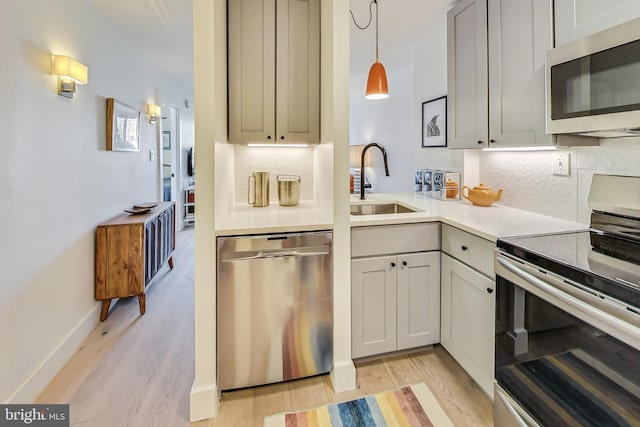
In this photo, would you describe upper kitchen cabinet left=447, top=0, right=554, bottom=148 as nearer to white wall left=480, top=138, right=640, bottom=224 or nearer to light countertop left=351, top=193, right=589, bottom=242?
white wall left=480, top=138, right=640, bottom=224

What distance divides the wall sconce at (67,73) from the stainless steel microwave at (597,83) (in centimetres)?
256

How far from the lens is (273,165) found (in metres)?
2.27

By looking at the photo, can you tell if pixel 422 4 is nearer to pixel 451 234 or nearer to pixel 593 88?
pixel 593 88

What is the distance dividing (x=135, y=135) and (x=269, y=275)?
2.59 meters

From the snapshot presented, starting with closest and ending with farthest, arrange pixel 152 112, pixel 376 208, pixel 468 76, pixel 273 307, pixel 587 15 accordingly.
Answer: pixel 587 15, pixel 273 307, pixel 468 76, pixel 376 208, pixel 152 112

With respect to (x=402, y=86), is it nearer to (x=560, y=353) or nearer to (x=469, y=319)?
(x=469, y=319)

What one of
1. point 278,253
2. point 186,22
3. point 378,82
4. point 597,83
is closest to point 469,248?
point 597,83

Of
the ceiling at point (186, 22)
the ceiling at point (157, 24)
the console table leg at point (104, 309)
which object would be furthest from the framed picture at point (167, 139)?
the console table leg at point (104, 309)

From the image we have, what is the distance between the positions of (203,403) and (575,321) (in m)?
1.57

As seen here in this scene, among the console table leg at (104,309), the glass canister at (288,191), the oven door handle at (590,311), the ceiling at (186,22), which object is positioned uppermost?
the ceiling at (186,22)

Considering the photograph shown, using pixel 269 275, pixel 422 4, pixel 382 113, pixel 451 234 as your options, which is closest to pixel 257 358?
pixel 269 275

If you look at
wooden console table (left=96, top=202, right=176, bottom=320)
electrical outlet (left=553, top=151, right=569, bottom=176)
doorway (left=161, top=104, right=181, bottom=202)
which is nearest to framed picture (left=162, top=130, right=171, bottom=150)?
doorway (left=161, top=104, right=181, bottom=202)

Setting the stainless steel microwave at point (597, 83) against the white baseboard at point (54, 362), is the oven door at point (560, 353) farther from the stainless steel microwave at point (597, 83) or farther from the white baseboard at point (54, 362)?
the white baseboard at point (54, 362)

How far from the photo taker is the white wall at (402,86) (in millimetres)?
2637
